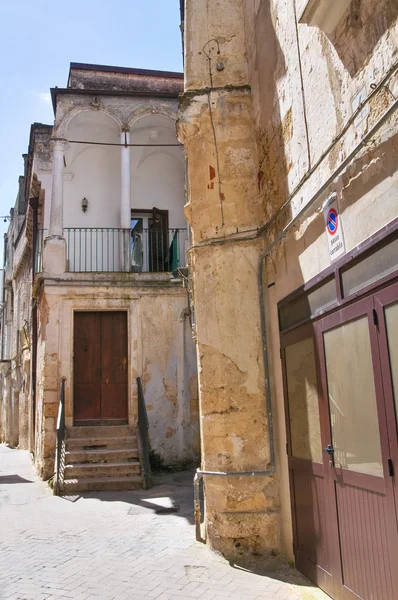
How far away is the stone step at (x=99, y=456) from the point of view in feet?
32.4

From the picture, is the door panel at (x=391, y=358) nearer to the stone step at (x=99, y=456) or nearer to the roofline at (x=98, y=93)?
the stone step at (x=99, y=456)

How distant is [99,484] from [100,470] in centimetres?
38

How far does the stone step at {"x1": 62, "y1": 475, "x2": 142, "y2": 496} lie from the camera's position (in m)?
9.16

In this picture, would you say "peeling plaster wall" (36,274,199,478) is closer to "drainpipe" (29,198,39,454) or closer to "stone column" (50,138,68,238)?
"stone column" (50,138,68,238)

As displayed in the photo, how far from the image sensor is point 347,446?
11.9ft

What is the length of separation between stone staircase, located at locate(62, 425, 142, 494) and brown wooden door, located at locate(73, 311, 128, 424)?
2.06 ft

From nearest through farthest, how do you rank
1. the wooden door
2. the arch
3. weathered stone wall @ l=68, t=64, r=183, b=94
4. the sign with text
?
the sign with text, the wooden door, the arch, weathered stone wall @ l=68, t=64, r=183, b=94

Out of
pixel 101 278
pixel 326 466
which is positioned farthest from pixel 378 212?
pixel 101 278

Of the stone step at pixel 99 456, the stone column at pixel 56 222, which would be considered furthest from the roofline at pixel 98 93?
the stone step at pixel 99 456

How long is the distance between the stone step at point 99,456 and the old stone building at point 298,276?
4886 millimetres

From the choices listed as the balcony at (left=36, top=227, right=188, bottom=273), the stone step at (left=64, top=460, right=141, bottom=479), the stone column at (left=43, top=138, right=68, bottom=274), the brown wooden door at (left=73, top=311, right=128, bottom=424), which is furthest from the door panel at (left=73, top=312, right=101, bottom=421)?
the stone step at (left=64, top=460, right=141, bottom=479)

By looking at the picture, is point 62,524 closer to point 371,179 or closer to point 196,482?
point 196,482

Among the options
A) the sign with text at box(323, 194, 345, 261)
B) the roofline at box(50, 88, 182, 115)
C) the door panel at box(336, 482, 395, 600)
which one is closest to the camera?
the door panel at box(336, 482, 395, 600)

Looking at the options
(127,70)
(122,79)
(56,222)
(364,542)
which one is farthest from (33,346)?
(364,542)
